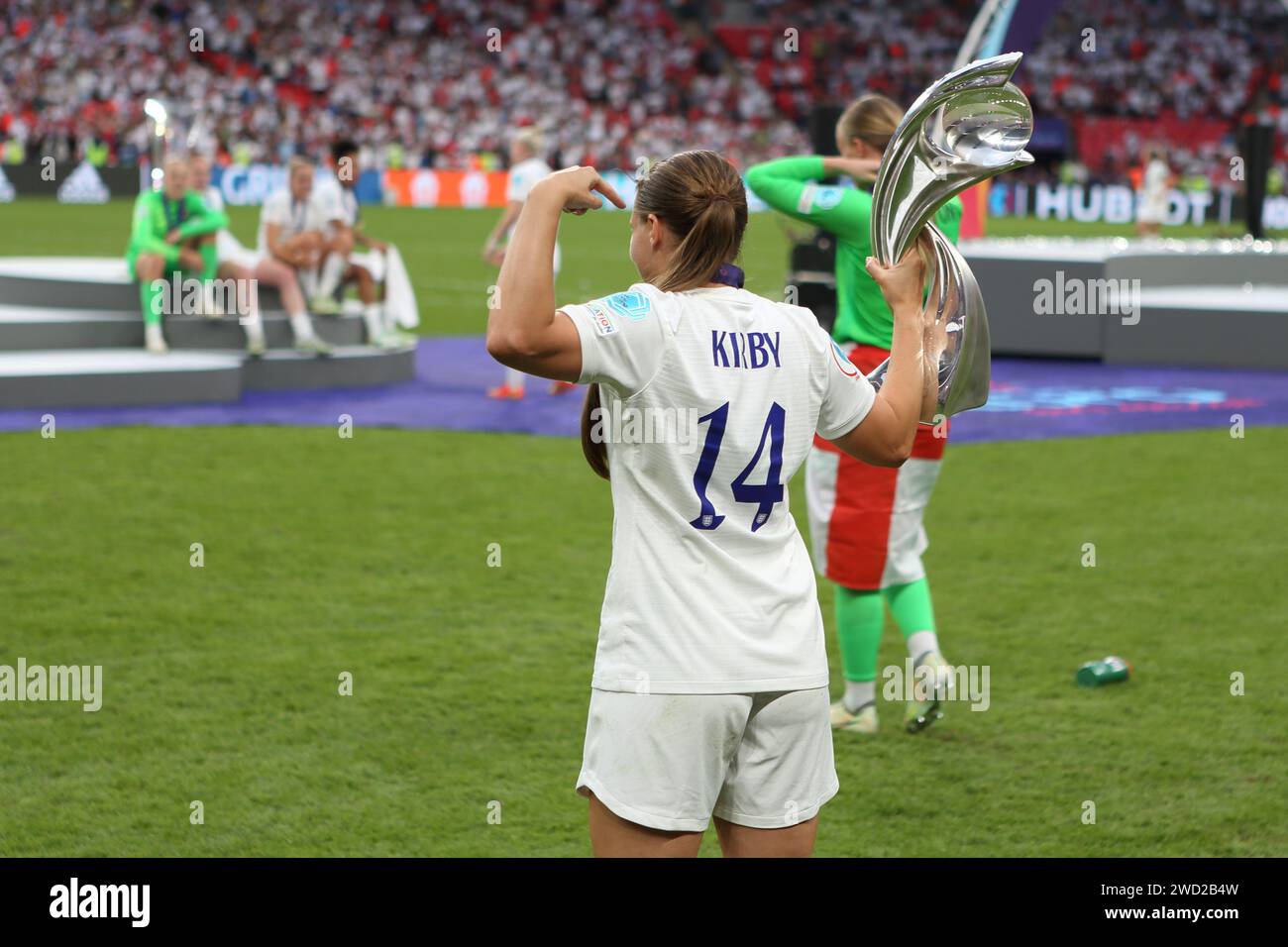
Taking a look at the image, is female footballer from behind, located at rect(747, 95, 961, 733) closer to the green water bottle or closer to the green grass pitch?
the green grass pitch

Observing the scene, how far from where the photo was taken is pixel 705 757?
2.80m

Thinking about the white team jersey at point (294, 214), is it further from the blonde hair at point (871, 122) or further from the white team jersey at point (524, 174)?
the blonde hair at point (871, 122)

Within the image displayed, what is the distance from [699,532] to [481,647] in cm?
385

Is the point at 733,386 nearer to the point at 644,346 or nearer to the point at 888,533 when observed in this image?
the point at 644,346

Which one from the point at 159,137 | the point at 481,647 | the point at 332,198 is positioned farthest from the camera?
the point at 159,137

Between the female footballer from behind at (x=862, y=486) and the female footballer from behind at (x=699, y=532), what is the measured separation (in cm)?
220

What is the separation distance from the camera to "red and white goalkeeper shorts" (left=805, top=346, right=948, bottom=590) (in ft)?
17.7

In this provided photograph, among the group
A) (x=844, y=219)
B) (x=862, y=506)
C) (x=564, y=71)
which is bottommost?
(x=862, y=506)

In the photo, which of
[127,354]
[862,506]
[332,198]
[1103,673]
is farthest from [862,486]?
[127,354]

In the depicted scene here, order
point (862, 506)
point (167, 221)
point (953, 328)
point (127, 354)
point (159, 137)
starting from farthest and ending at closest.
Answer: point (159, 137)
point (127, 354)
point (167, 221)
point (862, 506)
point (953, 328)

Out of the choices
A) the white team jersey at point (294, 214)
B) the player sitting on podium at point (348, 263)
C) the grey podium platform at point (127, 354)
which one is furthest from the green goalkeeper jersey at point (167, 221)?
the player sitting on podium at point (348, 263)

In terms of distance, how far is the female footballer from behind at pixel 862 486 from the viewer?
5.11 m

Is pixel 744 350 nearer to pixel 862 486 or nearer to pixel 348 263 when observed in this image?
pixel 862 486
